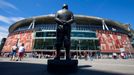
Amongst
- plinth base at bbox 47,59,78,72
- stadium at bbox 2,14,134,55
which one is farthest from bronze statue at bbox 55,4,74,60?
stadium at bbox 2,14,134,55

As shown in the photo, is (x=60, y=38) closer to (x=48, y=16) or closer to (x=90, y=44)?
(x=90, y=44)

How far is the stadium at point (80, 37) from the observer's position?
65875mm

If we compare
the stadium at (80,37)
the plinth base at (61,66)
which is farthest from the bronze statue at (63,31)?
the stadium at (80,37)

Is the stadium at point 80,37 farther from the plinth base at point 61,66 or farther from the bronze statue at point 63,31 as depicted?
the plinth base at point 61,66

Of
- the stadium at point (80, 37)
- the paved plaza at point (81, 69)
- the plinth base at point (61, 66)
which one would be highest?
the stadium at point (80, 37)

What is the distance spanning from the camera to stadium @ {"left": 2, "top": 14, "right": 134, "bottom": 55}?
2594 inches

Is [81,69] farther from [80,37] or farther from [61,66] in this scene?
[80,37]

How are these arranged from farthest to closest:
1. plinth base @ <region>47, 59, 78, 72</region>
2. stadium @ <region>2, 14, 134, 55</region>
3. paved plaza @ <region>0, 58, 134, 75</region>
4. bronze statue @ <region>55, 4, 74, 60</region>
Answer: stadium @ <region>2, 14, 134, 55</region>
bronze statue @ <region>55, 4, 74, 60</region>
plinth base @ <region>47, 59, 78, 72</region>
paved plaza @ <region>0, 58, 134, 75</region>

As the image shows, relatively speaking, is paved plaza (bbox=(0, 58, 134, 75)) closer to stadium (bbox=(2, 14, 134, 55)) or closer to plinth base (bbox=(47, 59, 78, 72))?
plinth base (bbox=(47, 59, 78, 72))

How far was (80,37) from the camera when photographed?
66375mm

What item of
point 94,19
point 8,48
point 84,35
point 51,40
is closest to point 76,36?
point 84,35

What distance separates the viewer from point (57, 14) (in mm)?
7594

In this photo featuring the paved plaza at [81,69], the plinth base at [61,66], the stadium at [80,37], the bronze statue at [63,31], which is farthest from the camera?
the stadium at [80,37]

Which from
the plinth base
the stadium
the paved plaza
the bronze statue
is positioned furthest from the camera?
the stadium
